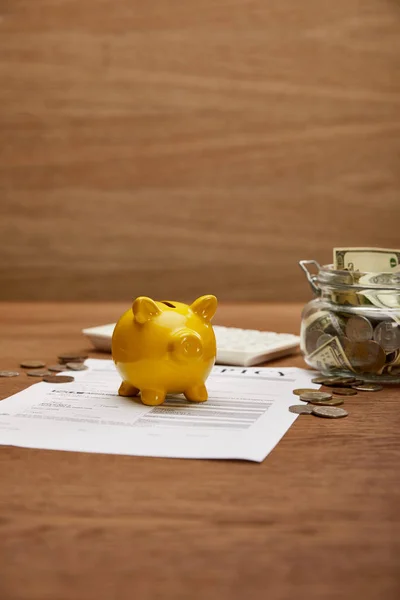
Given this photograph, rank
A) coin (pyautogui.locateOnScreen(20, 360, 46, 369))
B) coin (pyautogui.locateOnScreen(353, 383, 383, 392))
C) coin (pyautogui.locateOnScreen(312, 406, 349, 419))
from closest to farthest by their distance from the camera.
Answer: coin (pyautogui.locateOnScreen(312, 406, 349, 419)) < coin (pyautogui.locateOnScreen(353, 383, 383, 392)) < coin (pyautogui.locateOnScreen(20, 360, 46, 369))

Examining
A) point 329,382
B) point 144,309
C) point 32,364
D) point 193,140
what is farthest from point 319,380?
point 193,140

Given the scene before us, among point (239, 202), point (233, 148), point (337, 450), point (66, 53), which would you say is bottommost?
point (337, 450)

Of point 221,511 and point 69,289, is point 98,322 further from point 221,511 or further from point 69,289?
point 221,511

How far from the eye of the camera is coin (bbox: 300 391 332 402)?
0.79m

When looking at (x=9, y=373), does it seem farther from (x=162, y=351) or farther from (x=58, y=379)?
(x=162, y=351)

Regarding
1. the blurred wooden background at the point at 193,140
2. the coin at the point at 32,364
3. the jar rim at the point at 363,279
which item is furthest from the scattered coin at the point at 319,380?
the blurred wooden background at the point at 193,140

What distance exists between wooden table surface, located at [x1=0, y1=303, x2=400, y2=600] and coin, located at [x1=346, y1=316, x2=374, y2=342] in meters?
0.19

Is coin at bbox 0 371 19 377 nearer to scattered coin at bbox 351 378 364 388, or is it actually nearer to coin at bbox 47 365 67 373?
coin at bbox 47 365 67 373

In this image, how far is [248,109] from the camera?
5.50 ft

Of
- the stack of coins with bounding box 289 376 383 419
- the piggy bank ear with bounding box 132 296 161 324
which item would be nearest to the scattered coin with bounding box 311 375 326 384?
the stack of coins with bounding box 289 376 383 419

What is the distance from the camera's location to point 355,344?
0.88 meters

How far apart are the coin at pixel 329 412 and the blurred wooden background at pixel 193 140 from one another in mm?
983

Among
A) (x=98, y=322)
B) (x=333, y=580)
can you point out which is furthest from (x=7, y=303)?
(x=333, y=580)

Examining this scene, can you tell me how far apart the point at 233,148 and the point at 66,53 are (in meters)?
0.39
